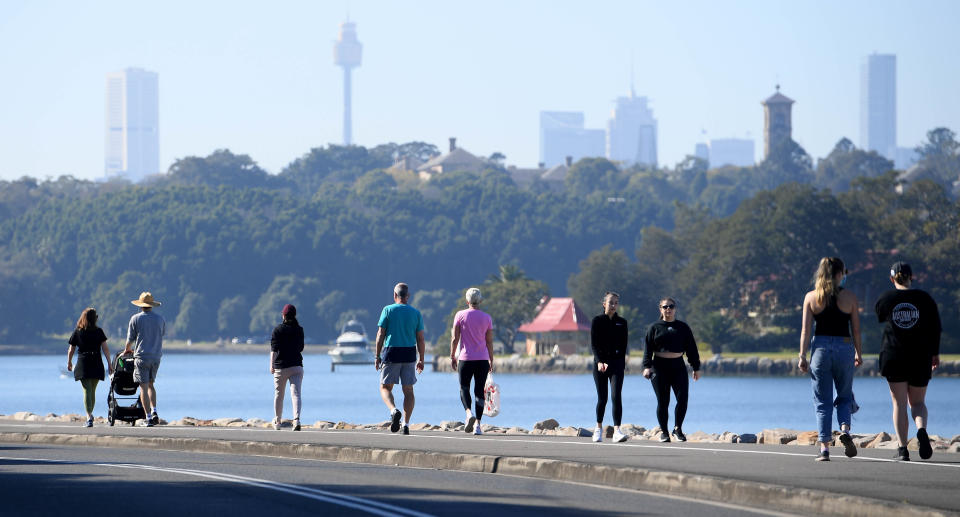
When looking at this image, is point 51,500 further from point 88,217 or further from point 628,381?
point 88,217

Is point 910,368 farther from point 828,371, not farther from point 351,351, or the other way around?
point 351,351

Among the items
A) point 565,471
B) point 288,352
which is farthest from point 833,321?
point 288,352

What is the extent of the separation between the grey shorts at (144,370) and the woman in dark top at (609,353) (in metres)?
5.86

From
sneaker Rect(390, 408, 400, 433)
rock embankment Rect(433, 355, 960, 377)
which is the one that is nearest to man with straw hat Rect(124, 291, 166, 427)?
sneaker Rect(390, 408, 400, 433)

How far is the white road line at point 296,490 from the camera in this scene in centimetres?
1196

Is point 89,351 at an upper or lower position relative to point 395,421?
upper

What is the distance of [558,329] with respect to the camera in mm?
119000

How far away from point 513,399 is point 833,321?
65789 mm

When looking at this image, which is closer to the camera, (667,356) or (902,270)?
(902,270)

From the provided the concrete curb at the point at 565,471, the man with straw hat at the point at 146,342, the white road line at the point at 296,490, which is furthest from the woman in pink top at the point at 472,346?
the white road line at the point at 296,490

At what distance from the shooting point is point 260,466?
15.9 m

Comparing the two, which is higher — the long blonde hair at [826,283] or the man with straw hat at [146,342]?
the long blonde hair at [826,283]

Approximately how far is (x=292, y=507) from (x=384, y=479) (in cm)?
236

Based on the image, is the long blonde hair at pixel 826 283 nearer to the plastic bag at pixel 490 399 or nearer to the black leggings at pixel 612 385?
the black leggings at pixel 612 385
